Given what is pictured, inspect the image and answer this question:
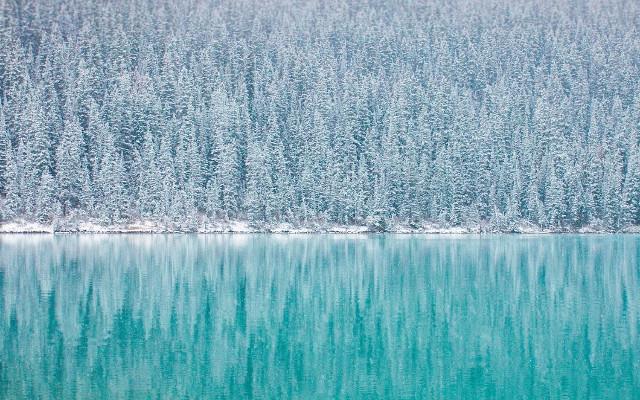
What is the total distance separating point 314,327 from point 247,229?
68.6 meters

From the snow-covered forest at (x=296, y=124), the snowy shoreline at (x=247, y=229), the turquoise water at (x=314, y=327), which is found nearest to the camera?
the turquoise water at (x=314, y=327)

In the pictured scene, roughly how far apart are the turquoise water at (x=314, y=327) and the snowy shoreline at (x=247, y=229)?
29469 mm

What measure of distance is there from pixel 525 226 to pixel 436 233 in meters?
13.6

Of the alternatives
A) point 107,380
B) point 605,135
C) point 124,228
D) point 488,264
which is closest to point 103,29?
point 124,228

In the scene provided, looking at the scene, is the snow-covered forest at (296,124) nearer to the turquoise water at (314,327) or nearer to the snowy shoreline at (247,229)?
the snowy shoreline at (247,229)

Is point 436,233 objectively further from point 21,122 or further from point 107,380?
point 107,380

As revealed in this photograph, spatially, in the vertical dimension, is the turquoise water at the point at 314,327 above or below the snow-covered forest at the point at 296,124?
above

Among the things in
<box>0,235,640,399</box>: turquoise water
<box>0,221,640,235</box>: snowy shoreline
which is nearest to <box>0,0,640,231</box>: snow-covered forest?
<box>0,221,640,235</box>: snowy shoreline

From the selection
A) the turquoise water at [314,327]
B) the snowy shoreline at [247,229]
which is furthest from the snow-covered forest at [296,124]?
the turquoise water at [314,327]

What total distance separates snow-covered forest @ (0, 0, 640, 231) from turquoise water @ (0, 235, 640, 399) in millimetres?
38715

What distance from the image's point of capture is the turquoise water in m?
23.0

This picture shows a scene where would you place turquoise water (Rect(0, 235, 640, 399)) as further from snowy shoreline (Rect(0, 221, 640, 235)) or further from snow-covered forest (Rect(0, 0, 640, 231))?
snow-covered forest (Rect(0, 0, 640, 231))

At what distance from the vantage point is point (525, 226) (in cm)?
10775

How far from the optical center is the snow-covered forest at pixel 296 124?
325ft
